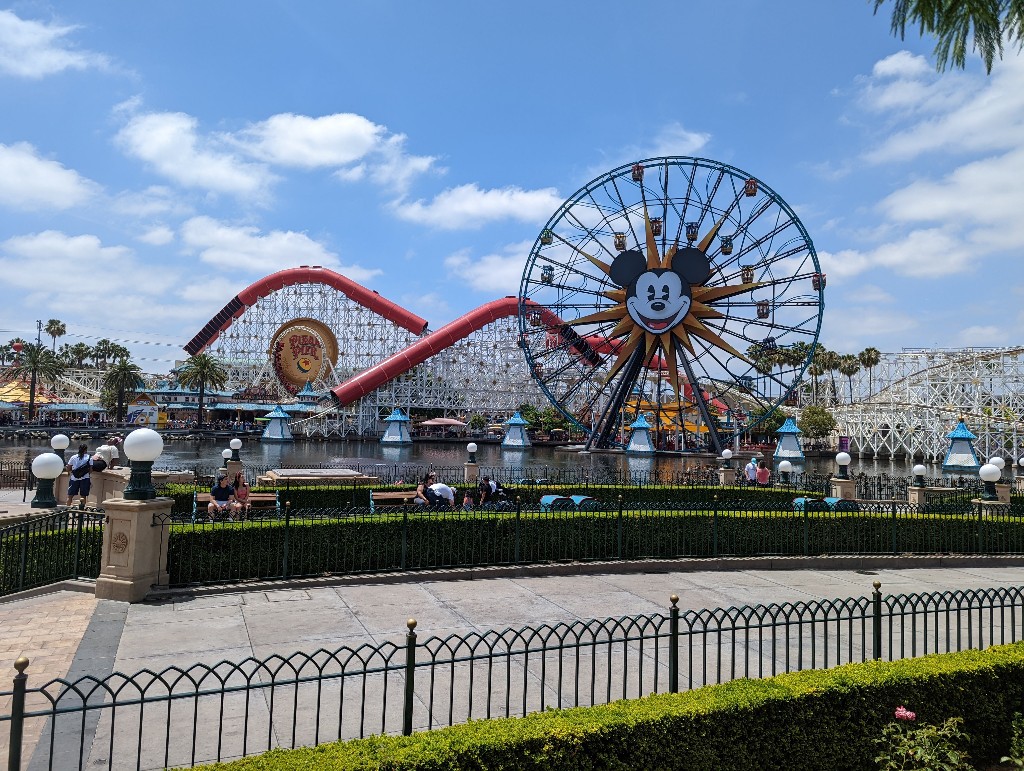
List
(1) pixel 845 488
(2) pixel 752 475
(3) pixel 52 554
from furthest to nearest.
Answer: (2) pixel 752 475
(1) pixel 845 488
(3) pixel 52 554

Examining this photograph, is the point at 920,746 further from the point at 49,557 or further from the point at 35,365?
the point at 35,365

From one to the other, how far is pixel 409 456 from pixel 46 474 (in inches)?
1449

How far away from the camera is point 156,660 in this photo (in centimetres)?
673

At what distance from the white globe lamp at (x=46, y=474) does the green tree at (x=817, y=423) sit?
66.8m

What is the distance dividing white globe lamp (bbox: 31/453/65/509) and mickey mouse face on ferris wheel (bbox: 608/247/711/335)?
3366cm

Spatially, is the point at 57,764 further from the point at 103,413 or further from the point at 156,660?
the point at 103,413

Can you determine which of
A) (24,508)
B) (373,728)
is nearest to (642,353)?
(24,508)

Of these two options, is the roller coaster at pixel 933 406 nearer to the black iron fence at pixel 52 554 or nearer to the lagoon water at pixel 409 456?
the lagoon water at pixel 409 456

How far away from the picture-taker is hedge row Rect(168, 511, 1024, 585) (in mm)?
9781

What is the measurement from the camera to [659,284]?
4159 centimetres

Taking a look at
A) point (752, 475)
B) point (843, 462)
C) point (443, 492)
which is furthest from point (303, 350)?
point (843, 462)

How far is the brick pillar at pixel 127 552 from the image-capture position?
343 inches

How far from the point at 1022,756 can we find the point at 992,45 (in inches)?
253

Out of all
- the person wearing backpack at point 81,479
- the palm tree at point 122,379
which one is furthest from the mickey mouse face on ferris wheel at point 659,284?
the palm tree at point 122,379
